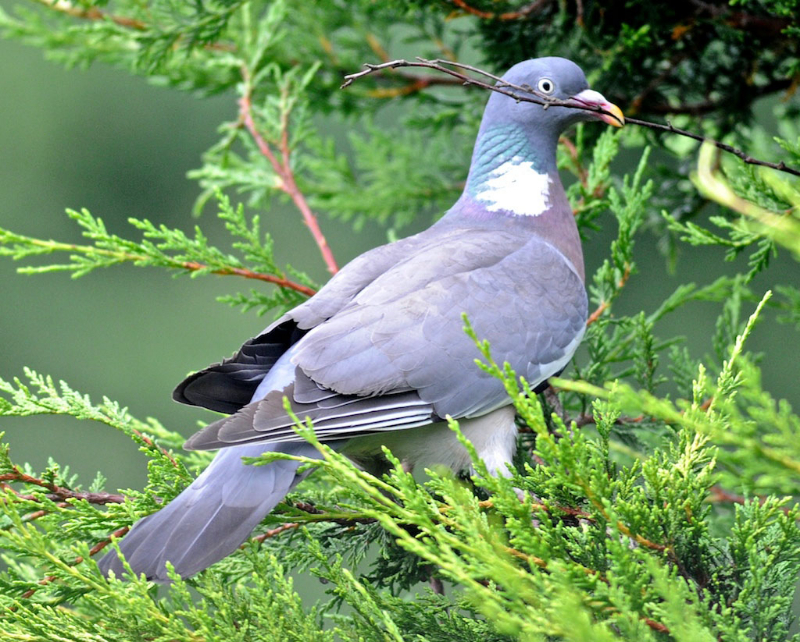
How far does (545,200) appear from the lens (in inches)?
96.9

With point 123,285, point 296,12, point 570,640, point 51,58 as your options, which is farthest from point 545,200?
point 123,285

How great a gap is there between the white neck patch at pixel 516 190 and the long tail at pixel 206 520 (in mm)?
1034

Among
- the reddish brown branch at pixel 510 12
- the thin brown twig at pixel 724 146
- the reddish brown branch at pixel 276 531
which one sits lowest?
the reddish brown branch at pixel 276 531

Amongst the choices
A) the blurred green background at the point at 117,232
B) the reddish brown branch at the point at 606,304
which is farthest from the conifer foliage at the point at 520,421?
the blurred green background at the point at 117,232

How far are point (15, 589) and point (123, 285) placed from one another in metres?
7.70

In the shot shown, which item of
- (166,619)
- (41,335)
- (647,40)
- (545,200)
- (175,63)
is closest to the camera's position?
(166,619)

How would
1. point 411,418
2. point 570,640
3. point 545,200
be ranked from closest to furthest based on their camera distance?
point 570,640, point 411,418, point 545,200

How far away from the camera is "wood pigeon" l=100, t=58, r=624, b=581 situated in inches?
68.3

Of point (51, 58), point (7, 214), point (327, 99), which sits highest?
point (51, 58)

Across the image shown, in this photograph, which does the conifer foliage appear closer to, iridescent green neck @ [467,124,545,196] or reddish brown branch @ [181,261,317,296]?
reddish brown branch @ [181,261,317,296]

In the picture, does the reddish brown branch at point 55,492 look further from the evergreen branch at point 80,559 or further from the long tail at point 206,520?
the long tail at point 206,520

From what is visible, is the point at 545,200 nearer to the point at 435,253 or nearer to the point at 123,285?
the point at 435,253

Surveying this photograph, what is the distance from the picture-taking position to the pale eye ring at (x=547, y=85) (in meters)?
2.34

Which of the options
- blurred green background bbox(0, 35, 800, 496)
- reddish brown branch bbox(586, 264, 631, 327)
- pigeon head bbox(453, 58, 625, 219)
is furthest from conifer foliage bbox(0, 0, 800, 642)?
blurred green background bbox(0, 35, 800, 496)
